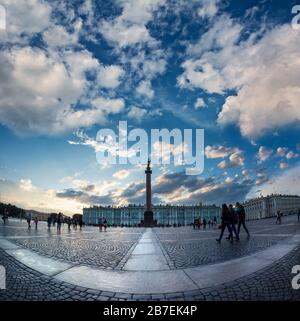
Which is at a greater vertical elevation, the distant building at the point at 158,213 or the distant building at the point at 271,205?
the distant building at the point at 271,205

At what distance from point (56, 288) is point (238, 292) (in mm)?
3132

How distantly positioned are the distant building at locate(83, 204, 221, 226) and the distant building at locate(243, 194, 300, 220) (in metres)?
37.5

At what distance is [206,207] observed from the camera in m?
169

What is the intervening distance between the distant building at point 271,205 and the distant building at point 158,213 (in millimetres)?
37462

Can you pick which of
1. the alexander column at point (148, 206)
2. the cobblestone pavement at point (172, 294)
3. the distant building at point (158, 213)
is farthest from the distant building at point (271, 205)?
the cobblestone pavement at point (172, 294)

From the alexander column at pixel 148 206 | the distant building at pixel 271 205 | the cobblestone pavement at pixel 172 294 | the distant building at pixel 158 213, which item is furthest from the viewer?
the distant building at pixel 158 213

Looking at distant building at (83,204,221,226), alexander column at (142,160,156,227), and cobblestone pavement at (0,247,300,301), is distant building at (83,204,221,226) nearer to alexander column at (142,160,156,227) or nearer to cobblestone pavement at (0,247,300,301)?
alexander column at (142,160,156,227)

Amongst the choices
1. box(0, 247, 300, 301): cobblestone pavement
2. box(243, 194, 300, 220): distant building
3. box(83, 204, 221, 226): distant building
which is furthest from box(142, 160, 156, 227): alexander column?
box(83, 204, 221, 226): distant building

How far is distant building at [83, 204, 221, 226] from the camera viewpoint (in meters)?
162

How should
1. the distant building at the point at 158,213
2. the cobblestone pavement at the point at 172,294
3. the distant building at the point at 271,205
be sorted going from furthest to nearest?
the distant building at the point at 158,213 → the distant building at the point at 271,205 → the cobblestone pavement at the point at 172,294

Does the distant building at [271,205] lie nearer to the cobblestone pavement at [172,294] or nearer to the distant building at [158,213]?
the distant building at [158,213]

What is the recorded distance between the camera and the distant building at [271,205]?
116 m
